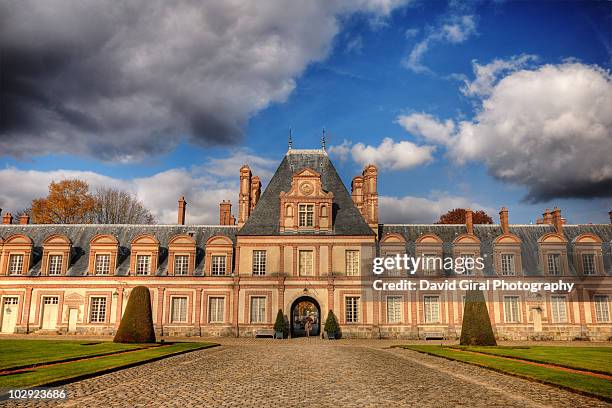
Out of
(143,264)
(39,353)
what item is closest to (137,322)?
(39,353)

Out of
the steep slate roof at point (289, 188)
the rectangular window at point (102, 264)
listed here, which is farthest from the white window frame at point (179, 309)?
the steep slate roof at point (289, 188)

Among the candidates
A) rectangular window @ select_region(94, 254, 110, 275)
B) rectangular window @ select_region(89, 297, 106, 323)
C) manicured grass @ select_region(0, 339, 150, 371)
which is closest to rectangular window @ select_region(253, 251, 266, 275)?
rectangular window @ select_region(94, 254, 110, 275)

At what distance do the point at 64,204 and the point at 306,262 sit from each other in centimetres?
3063

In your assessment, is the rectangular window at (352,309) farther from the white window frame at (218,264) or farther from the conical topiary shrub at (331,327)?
the white window frame at (218,264)

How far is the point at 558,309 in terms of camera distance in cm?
3838

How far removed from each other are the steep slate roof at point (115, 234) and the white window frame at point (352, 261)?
379 inches

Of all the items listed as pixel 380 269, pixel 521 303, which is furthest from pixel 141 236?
pixel 521 303

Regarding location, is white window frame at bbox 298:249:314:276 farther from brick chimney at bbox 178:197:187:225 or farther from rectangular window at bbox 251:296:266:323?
brick chimney at bbox 178:197:187:225

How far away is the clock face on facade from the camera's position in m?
39.7

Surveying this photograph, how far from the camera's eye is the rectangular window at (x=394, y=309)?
38.2 metres

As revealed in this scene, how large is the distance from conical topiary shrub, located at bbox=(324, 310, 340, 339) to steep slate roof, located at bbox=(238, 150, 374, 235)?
20.5 ft

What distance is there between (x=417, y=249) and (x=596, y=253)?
44.6ft

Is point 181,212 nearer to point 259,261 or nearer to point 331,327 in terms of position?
point 259,261

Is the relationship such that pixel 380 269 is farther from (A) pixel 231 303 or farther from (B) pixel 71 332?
(B) pixel 71 332
